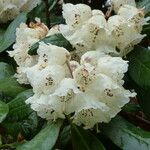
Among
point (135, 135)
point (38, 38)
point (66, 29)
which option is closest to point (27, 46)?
point (38, 38)

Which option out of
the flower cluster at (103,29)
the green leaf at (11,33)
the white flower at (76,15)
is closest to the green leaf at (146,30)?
the flower cluster at (103,29)

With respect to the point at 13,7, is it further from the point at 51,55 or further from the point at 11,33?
the point at 51,55

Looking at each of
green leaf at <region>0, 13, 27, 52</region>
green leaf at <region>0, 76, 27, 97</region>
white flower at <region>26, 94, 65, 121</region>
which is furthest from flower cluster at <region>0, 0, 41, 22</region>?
white flower at <region>26, 94, 65, 121</region>

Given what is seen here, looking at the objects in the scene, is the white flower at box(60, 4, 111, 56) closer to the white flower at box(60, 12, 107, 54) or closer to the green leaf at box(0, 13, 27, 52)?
the white flower at box(60, 12, 107, 54)

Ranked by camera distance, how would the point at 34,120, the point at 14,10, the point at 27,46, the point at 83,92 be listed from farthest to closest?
the point at 14,10, the point at 27,46, the point at 34,120, the point at 83,92

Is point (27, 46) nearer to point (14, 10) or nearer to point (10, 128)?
point (10, 128)

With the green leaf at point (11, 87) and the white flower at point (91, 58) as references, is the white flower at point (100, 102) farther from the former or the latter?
the green leaf at point (11, 87)
